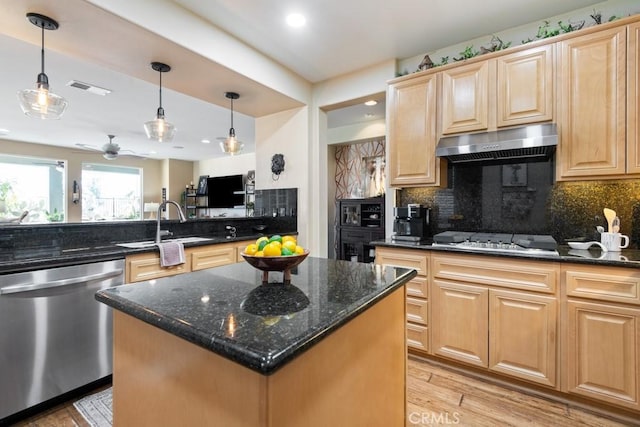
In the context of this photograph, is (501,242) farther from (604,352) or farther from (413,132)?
(413,132)

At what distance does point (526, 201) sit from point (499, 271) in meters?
0.82

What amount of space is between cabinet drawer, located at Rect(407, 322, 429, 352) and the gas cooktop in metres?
0.66

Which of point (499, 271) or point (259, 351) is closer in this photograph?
point (259, 351)

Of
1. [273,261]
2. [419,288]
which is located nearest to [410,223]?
[419,288]

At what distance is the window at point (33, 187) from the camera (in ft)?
21.4

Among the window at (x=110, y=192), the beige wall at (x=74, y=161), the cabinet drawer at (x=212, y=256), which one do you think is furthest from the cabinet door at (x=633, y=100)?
→ the beige wall at (x=74, y=161)

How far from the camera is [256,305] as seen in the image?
3.18ft

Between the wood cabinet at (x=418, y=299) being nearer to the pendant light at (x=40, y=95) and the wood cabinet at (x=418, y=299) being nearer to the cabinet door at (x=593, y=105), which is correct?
the cabinet door at (x=593, y=105)

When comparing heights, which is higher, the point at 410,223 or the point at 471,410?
the point at 410,223

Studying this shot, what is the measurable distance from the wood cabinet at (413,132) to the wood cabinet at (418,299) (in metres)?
0.68

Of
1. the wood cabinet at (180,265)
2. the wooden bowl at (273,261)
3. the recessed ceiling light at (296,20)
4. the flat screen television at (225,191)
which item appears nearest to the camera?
the wooden bowl at (273,261)

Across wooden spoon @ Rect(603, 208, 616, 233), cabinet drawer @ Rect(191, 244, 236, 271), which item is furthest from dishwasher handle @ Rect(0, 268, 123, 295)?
→ wooden spoon @ Rect(603, 208, 616, 233)

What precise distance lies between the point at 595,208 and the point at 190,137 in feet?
20.6

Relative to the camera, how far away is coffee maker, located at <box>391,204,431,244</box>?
267 centimetres
